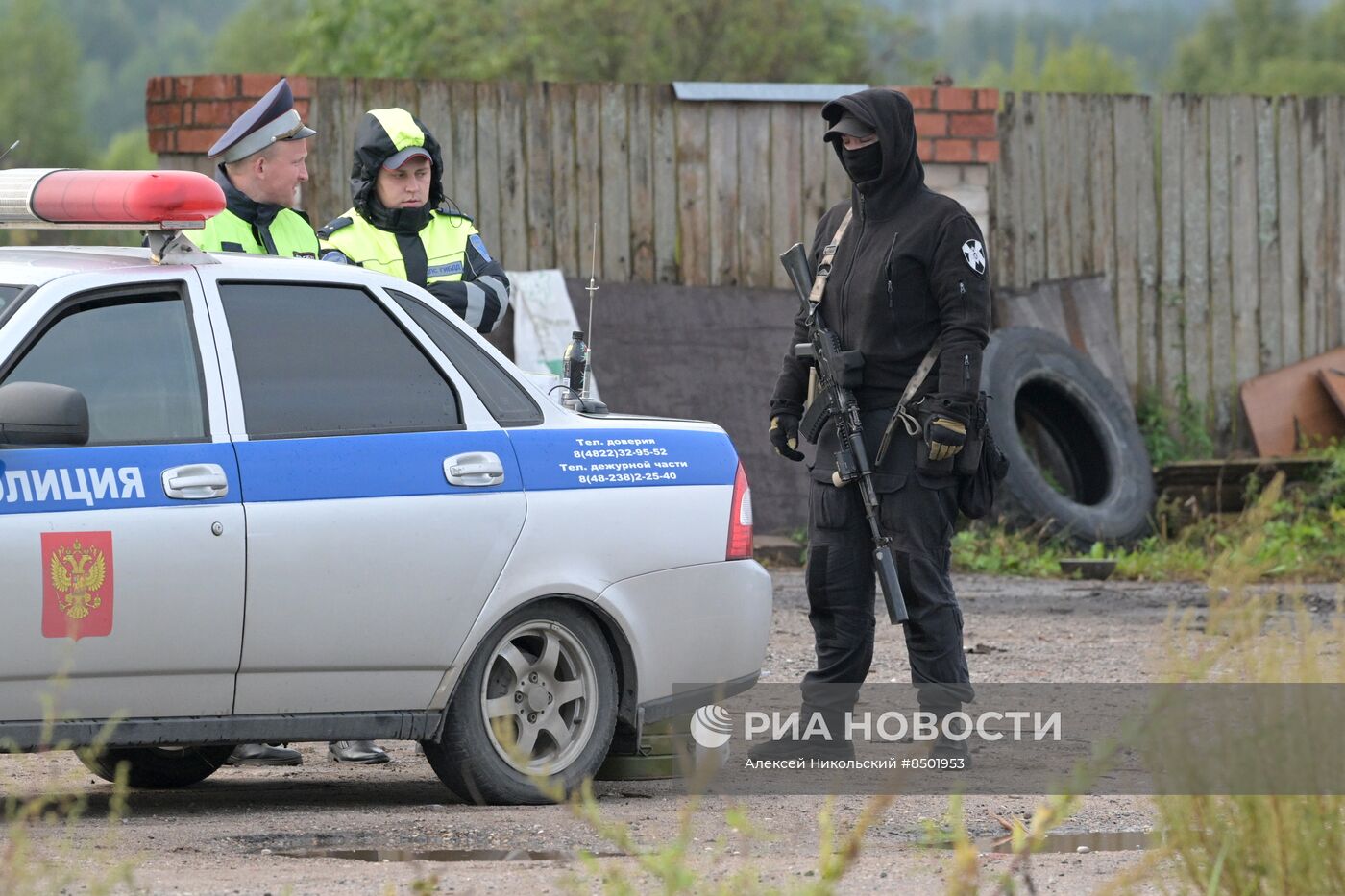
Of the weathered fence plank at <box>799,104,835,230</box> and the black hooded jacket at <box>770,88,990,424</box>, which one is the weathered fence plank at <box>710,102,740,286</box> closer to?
the weathered fence plank at <box>799,104,835,230</box>

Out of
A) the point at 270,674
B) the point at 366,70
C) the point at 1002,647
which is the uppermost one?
the point at 366,70

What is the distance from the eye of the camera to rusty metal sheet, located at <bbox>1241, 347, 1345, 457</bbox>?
13391 mm

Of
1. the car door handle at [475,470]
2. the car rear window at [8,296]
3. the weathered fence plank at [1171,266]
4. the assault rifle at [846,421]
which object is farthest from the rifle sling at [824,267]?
the weathered fence plank at [1171,266]

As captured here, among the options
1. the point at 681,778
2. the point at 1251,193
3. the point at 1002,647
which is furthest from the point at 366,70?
the point at 681,778

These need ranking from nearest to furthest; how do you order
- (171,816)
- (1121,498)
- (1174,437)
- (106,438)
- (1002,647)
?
(106,438) → (171,816) → (1002,647) → (1121,498) → (1174,437)

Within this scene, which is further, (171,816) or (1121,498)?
(1121,498)

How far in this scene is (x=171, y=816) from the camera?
566 cm

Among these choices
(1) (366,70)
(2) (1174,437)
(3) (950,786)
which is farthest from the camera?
(1) (366,70)

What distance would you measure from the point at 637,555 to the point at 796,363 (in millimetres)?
1291

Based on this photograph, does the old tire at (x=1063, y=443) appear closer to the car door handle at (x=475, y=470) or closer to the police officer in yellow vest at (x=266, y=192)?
the police officer in yellow vest at (x=266, y=192)

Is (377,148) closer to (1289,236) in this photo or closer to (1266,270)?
(1266,270)

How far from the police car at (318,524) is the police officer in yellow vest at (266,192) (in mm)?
928

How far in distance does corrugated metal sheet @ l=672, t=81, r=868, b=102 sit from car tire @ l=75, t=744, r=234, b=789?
6.97 m

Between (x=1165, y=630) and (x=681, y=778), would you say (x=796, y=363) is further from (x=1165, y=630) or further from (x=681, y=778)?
(x=1165, y=630)
